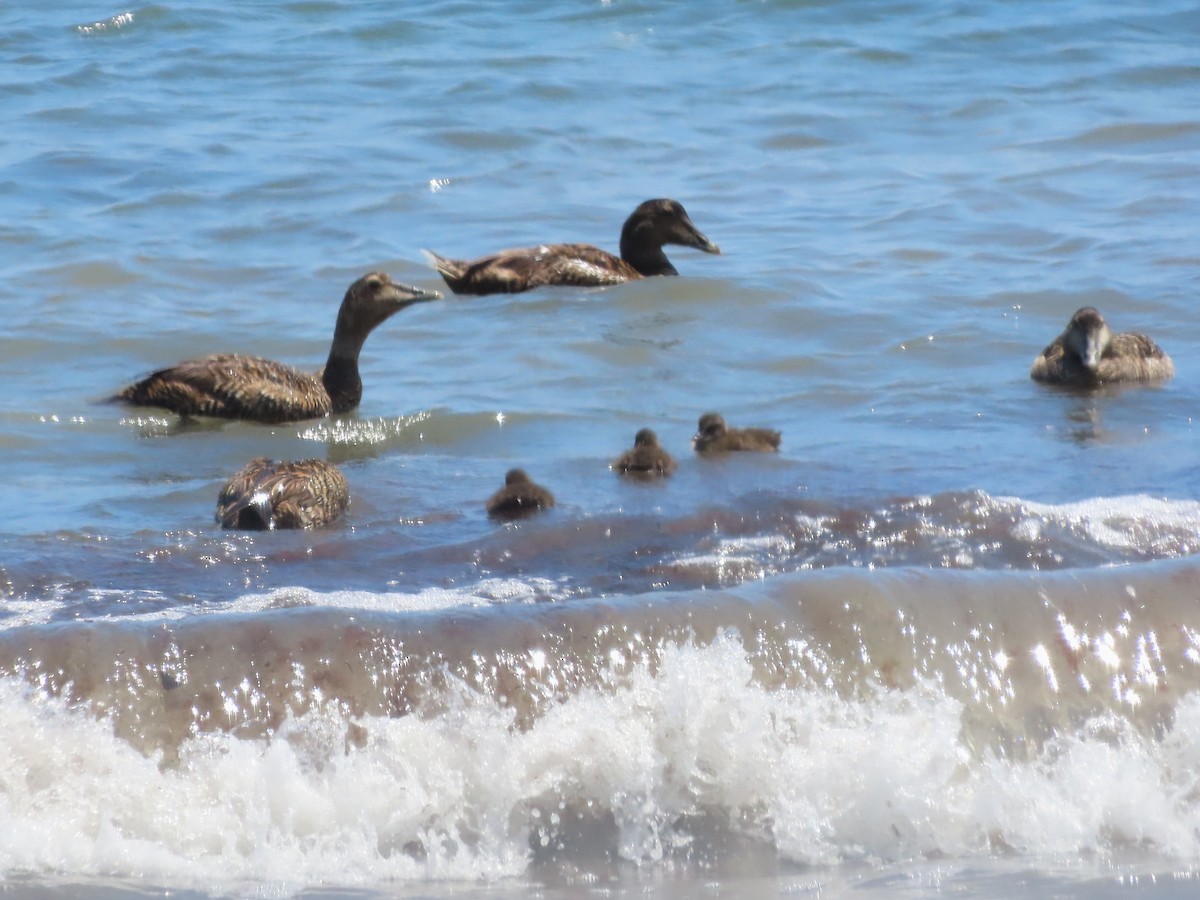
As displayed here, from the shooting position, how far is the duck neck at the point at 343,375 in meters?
9.64

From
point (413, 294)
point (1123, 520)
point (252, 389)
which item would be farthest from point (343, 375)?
point (1123, 520)

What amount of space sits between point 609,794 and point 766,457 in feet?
11.3

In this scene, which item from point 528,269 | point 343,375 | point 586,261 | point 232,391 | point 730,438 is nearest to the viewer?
point 730,438

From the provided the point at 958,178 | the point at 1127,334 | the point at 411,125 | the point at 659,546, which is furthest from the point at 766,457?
the point at 411,125

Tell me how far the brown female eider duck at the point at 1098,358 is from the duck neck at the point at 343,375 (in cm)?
349

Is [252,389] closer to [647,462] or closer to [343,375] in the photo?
[343,375]

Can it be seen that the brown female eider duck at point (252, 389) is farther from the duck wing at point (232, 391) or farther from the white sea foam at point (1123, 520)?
the white sea foam at point (1123, 520)

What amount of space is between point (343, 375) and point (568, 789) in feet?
18.2

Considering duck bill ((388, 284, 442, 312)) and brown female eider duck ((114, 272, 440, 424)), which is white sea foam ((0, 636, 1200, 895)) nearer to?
brown female eider duck ((114, 272, 440, 424))

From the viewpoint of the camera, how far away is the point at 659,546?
6383 millimetres

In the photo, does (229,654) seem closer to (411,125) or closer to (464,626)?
(464,626)

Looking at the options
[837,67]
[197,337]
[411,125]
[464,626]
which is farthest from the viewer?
[837,67]

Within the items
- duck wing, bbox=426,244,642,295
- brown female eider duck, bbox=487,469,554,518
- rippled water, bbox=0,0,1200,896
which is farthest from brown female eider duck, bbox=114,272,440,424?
brown female eider duck, bbox=487,469,554,518

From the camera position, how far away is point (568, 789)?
453cm
